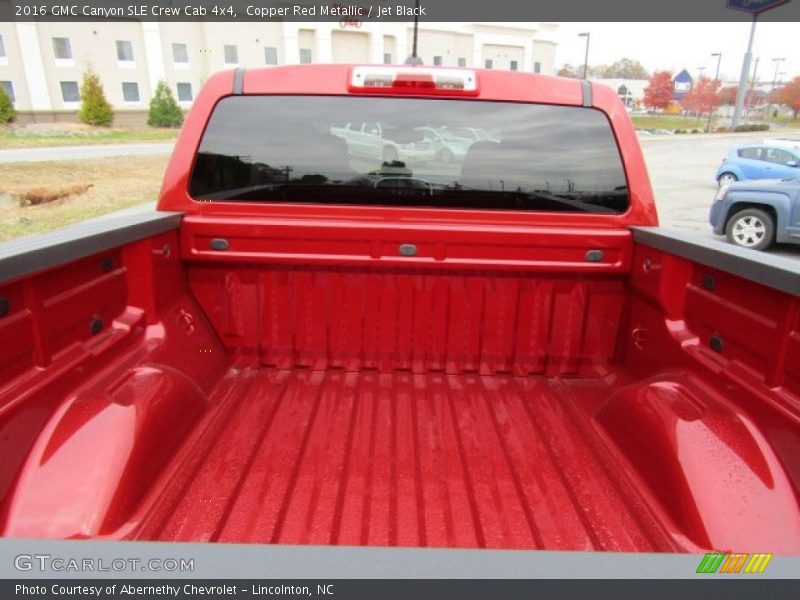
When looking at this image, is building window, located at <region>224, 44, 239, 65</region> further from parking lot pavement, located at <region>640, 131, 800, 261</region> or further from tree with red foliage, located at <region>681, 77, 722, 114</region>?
tree with red foliage, located at <region>681, 77, 722, 114</region>

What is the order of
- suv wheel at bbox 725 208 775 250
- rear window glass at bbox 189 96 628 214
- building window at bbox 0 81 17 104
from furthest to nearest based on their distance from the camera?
building window at bbox 0 81 17 104 < suv wheel at bbox 725 208 775 250 < rear window glass at bbox 189 96 628 214

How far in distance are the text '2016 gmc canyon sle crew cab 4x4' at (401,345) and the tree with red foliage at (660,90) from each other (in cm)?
8783

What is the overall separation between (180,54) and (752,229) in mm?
48621

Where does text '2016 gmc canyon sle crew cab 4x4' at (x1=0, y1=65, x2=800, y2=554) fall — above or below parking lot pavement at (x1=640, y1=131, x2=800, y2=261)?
above

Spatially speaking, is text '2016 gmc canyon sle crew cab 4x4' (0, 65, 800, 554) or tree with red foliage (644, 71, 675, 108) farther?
tree with red foliage (644, 71, 675, 108)

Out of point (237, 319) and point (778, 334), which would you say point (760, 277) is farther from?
point (237, 319)

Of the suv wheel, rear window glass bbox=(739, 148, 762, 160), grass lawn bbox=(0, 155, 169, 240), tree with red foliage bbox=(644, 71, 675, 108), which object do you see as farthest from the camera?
tree with red foliage bbox=(644, 71, 675, 108)

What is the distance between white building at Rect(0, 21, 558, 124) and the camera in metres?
42.6

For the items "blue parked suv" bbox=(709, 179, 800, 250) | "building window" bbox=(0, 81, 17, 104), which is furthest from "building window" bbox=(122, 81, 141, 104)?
"blue parked suv" bbox=(709, 179, 800, 250)

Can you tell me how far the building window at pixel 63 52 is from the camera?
43.3 m

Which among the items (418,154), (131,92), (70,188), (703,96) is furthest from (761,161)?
(703,96)

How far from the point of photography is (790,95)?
232ft

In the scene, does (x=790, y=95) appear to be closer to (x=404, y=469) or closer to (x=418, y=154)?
(x=418, y=154)
